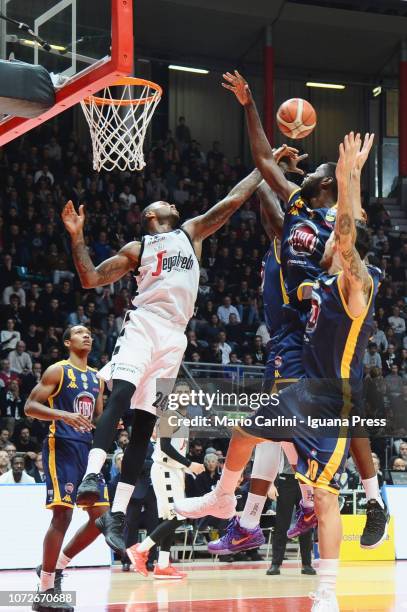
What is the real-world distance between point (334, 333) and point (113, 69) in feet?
8.68

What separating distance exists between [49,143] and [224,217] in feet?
52.0

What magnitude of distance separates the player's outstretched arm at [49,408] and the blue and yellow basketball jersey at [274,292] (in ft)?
6.80

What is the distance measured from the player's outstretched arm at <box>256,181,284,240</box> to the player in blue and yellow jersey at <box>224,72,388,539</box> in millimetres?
325

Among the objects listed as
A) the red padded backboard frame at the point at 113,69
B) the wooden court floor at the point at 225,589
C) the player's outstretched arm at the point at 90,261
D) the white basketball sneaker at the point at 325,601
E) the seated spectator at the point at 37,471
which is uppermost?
the red padded backboard frame at the point at 113,69

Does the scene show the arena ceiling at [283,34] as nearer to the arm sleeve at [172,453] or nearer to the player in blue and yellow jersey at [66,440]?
the arm sleeve at [172,453]

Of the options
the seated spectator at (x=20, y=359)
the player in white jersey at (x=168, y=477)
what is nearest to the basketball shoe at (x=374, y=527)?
the player in white jersey at (x=168, y=477)

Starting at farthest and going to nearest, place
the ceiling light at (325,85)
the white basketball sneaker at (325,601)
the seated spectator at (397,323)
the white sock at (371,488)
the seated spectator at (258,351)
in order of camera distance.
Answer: the ceiling light at (325,85), the seated spectator at (397,323), the seated spectator at (258,351), the white sock at (371,488), the white basketball sneaker at (325,601)

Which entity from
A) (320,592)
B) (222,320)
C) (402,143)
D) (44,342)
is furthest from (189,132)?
(320,592)

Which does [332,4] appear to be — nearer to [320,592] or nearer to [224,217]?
[224,217]

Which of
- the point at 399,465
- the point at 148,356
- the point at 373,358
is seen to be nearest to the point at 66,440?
the point at 148,356

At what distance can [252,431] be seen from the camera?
652cm

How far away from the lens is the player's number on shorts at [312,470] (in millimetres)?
6055

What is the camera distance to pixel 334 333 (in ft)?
20.3

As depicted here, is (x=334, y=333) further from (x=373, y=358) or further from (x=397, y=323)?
(x=397, y=323)
